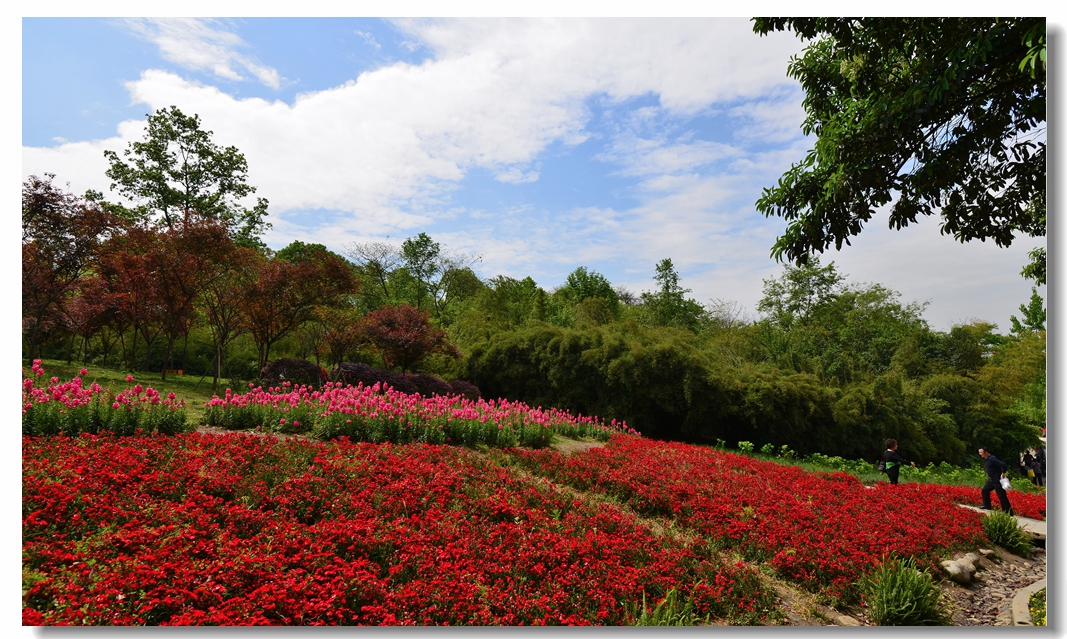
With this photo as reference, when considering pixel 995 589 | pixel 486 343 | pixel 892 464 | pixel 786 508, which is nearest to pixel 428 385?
pixel 486 343

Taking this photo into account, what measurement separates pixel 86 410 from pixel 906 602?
6.81 meters

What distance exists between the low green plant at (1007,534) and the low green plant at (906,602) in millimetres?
2734

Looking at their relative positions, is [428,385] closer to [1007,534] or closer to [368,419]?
[368,419]

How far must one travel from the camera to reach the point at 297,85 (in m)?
4.41

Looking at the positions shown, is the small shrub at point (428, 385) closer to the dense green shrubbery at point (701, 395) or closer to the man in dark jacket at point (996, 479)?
the dense green shrubbery at point (701, 395)

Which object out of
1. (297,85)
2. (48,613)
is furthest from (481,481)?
(297,85)

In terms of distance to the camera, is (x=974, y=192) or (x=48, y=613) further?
(x=974, y=192)

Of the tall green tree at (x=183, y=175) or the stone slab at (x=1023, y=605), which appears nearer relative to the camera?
the stone slab at (x=1023, y=605)

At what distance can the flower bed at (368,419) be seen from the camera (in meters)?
6.05

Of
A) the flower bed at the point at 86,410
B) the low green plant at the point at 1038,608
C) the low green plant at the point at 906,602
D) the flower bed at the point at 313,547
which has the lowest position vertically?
the low green plant at the point at 1038,608

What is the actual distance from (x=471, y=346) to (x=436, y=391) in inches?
120

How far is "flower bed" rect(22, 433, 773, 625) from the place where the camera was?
2680 mm

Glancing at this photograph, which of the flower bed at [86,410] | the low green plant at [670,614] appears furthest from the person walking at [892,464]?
the flower bed at [86,410]
